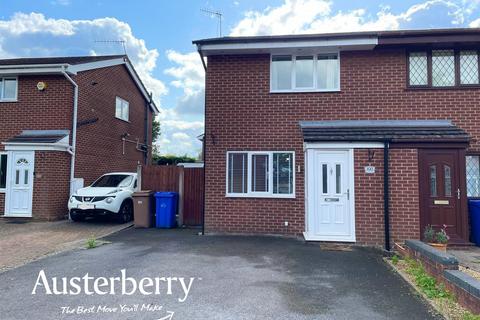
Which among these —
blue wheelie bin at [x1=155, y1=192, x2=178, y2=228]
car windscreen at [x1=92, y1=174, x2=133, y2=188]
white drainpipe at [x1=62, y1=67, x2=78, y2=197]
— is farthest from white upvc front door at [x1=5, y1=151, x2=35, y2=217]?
blue wheelie bin at [x1=155, y1=192, x2=178, y2=228]

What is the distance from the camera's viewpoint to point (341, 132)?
8.01m

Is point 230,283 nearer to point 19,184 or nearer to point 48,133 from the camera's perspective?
point 19,184

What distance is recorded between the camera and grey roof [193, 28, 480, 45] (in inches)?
326

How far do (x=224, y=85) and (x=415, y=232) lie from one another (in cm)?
604

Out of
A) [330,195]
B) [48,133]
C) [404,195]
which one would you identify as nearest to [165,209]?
[330,195]

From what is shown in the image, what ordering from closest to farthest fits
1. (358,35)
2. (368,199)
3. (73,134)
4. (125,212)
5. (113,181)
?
(368,199), (358,35), (125,212), (113,181), (73,134)

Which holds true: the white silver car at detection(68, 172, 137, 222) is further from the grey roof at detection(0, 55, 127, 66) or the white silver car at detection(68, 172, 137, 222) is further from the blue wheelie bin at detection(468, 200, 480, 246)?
the blue wheelie bin at detection(468, 200, 480, 246)

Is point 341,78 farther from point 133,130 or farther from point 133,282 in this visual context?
point 133,130

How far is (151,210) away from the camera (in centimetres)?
1023

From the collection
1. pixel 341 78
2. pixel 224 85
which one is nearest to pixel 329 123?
pixel 341 78

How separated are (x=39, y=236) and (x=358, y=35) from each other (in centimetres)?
985

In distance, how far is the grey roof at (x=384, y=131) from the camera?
761cm

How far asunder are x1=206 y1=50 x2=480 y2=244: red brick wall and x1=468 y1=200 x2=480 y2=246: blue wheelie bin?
1518mm

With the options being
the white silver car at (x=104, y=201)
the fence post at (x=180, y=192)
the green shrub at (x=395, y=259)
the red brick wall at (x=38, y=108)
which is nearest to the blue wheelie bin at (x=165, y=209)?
the fence post at (x=180, y=192)
